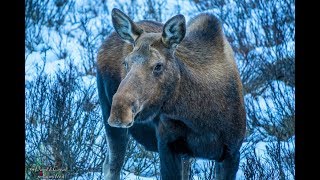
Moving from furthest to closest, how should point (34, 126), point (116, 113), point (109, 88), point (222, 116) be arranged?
point (34, 126) < point (109, 88) < point (222, 116) < point (116, 113)

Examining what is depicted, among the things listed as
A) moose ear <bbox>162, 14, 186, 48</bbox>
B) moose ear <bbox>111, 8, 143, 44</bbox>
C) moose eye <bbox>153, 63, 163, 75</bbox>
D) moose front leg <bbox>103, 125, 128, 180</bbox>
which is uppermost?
moose ear <bbox>111, 8, 143, 44</bbox>

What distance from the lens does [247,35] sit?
33.6ft

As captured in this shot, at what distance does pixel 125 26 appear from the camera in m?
6.98

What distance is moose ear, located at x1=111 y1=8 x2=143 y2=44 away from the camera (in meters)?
6.92

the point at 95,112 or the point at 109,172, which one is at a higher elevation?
the point at 95,112

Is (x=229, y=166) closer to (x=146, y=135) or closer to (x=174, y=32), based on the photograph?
(x=146, y=135)

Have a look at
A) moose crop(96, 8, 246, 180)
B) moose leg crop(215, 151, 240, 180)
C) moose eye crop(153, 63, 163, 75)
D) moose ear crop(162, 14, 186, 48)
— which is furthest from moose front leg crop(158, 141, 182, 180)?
moose ear crop(162, 14, 186, 48)

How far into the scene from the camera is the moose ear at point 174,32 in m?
6.75

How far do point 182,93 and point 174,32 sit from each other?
511 mm

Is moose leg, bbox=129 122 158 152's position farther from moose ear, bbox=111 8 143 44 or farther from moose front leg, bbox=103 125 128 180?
moose ear, bbox=111 8 143 44
